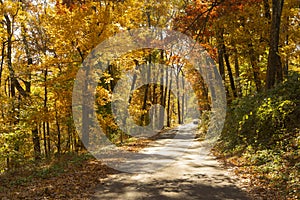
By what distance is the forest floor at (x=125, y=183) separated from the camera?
7.30m

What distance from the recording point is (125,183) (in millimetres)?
8516

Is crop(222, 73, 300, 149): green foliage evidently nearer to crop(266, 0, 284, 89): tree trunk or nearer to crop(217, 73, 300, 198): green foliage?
crop(217, 73, 300, 198): green foliage

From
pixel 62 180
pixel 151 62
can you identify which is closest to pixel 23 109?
pixel 62 180

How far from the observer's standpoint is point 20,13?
54.1 ft

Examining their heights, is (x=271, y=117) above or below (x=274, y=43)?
below

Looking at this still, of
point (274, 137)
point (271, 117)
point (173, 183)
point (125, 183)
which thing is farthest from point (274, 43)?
point (125, 183)

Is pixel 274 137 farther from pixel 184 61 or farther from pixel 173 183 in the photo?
pixel 184 61

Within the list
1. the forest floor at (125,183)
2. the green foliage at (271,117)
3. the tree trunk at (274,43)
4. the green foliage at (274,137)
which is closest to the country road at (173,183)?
the forest floor at (125,183)

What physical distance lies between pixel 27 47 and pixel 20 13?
1.95 meters

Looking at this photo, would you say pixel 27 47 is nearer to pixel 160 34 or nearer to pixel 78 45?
pixel 78 45

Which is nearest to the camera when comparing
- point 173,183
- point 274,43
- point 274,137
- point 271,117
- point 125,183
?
point 173,183

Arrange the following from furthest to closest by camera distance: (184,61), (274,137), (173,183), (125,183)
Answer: (184,61) < (274,137) < (125,183) < (173,183)

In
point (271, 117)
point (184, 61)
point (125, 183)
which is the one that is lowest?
point (125, 183)

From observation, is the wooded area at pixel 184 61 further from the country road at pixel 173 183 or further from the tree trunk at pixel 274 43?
the country road at pixel 173 183
